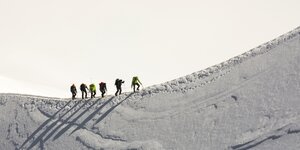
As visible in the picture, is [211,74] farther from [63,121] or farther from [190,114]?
[63,121]

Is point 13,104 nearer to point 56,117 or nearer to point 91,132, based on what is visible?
point 56,117

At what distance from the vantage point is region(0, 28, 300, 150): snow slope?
154 feet

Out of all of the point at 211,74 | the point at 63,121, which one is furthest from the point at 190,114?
the point at 63,121

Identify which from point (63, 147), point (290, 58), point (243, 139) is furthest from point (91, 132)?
point (290, 58)

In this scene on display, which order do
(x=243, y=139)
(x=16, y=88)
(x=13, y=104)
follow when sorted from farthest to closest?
(x=16, y=88)
(x=13, y=104)
(x=243, y=139)

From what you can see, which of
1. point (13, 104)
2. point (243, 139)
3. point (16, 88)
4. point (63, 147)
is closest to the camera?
point (243, 139)

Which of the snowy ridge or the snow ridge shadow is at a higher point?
the snowy ridge

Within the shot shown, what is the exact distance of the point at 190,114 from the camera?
49.2 m

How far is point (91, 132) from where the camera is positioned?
164 feet

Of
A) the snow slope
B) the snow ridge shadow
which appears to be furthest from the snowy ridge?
the snow ridge shadow

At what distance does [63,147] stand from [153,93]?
283 inches

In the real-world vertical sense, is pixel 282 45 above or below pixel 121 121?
above

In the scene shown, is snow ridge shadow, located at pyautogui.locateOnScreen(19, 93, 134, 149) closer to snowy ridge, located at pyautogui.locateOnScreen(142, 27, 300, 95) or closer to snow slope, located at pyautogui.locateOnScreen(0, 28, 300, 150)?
snow slope, located at pyautogui.locateOnScreen(0, 28, 300, 150)

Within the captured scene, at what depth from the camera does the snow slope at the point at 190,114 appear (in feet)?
154
